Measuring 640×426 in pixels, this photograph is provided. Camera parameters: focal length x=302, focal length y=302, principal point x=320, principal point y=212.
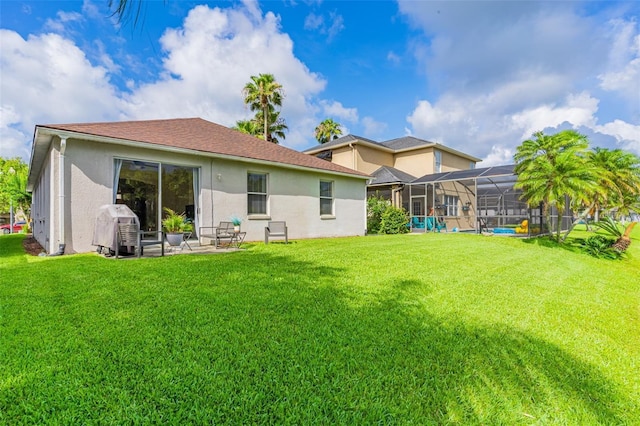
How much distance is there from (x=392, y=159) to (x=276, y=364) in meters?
24.5

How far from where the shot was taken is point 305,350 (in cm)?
282

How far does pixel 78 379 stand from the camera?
2.23m

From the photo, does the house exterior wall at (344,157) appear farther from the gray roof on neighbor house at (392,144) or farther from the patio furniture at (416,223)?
the patio furniture at (416,223)

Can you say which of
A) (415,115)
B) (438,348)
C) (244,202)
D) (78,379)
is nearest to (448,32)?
(244,202)

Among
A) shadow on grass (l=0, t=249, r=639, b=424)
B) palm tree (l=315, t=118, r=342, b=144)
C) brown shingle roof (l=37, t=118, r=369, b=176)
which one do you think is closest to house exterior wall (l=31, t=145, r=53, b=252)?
brown shingle roof (l=37, t=118, r=369, b=176)

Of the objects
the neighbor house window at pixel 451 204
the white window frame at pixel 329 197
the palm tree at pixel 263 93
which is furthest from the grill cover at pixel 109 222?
the neighbor house window at pixel 451 204

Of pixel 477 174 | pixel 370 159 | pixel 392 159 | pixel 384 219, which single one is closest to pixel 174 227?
pixel 384 219

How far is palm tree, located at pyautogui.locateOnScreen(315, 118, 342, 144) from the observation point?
29.8 meters

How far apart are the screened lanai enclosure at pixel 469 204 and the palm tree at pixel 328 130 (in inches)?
454

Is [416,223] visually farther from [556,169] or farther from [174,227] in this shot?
[174,227]

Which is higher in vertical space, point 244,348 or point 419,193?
point 419,193

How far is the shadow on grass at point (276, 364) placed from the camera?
2041 millimetres

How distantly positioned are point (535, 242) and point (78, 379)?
16.1m

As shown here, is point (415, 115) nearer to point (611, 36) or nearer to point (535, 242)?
point (611, 36)
